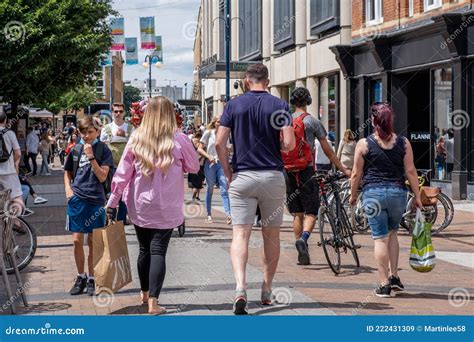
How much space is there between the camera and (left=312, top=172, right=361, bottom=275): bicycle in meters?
9.05

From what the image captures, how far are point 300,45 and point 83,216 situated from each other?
26.1 meters

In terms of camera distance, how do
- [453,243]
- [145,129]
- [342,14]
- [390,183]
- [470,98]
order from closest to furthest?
[145,129] < [390,183] < [453,243] < [470,98] < [342,14]

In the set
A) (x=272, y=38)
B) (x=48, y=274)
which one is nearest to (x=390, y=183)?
(x=48, y=274)

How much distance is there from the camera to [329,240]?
356 inches

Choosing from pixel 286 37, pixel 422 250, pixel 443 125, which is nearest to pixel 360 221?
pixel 422 250

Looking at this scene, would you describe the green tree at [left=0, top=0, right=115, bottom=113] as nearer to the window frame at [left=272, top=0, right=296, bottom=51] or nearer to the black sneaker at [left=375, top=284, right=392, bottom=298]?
the window frame at [left=272, top=0, right=296, bottom=51]

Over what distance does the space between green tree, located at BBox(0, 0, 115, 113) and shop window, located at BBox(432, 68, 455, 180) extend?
12.5 meters

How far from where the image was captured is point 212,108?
6378 centimetres

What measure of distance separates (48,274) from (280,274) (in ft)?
8.18

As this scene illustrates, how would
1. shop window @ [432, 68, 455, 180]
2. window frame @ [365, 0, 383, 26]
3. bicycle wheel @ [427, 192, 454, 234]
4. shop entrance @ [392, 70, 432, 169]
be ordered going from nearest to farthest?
bicycle wheel @ [427, 192, 454, 234]
shop window @ [432, 68, 455, 180]
shop entrance @ [392, 70, 432, 169]
window frame @ [365, 0, 383, 26]

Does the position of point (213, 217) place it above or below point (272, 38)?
below

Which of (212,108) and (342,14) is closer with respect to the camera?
(342,14)

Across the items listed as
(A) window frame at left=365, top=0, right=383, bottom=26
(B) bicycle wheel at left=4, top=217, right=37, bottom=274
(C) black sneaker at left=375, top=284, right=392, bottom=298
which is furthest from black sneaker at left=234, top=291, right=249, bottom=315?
(A) window frame at left=365, top=0, right=383, bottom=26

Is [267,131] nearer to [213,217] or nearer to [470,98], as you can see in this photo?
[213,217]
